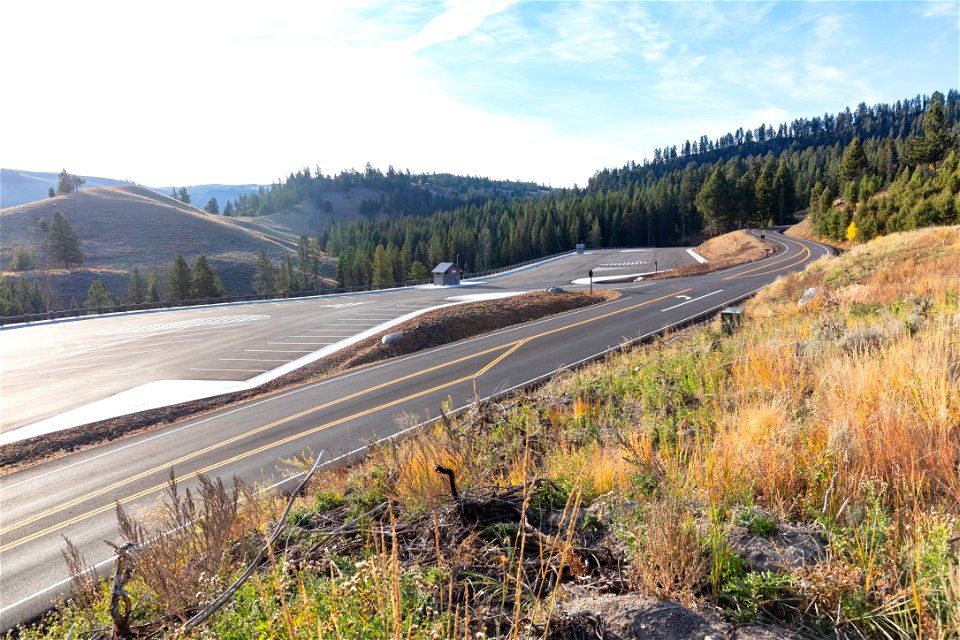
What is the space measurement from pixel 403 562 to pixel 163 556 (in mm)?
1900

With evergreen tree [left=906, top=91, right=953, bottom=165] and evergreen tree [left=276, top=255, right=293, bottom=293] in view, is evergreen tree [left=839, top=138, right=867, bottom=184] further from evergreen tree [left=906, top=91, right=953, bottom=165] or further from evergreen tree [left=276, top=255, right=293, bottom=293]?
evergreen tree [left=276, top=255, right=293, bottom=293]

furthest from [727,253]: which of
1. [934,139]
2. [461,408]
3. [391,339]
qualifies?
[461,408]

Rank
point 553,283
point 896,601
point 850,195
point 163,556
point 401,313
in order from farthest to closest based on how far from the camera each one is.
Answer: point 850,195 < point 553,283 < point 401,313 < point 163,556 < point 896,601

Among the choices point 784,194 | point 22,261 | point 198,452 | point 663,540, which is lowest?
point 198,452

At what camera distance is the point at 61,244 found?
3573 inches

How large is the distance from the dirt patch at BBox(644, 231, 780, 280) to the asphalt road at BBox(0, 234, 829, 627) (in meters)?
23.9

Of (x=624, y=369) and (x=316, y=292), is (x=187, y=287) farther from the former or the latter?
(x=624, y=369)

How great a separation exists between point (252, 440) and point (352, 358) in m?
8.96

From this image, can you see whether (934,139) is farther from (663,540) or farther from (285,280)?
(285,280)

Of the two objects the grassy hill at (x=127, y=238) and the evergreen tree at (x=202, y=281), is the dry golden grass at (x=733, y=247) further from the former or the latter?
the grassy hill at (x=127, y=238)

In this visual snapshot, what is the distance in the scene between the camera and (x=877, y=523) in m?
2.89

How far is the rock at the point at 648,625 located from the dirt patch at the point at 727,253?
43.7 metres

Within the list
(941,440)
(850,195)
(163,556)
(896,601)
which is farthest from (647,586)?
(850,195)

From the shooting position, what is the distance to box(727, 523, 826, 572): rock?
2807 millimetres
